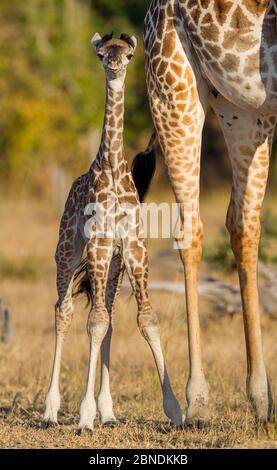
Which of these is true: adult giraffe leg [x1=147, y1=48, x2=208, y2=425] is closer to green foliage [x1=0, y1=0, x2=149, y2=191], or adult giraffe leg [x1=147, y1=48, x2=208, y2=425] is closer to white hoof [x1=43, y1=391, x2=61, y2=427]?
white hoof [x1=43, y1=391, x2=61, y2=427]

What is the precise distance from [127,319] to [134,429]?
3462 mm

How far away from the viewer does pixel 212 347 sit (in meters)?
8.14

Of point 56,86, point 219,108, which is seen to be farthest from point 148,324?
point 56,86

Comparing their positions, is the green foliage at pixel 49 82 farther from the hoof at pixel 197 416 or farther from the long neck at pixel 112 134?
the hoof at pixel 197 416

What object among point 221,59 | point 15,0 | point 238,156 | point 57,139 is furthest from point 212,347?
point 15,0

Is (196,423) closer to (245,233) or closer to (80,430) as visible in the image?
(80,430)

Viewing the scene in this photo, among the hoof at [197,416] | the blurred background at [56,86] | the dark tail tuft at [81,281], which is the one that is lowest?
the hoof at [197,416]

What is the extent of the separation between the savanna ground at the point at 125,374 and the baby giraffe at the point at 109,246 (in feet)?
0.56

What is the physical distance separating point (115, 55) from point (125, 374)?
2.60 m

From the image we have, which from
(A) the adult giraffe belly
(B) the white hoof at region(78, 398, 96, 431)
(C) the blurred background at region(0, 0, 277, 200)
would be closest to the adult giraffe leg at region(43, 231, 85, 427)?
(B) the white hoof at region(78, 398, 96, 431)

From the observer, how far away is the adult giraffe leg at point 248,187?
5.85 metres

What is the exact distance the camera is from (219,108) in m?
5.92

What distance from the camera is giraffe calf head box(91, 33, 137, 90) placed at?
5.49 meters

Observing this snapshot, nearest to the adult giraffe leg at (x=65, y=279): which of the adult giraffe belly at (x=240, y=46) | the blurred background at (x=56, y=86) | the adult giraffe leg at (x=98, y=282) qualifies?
the adult giraffe leg at (x=98, y=282)
